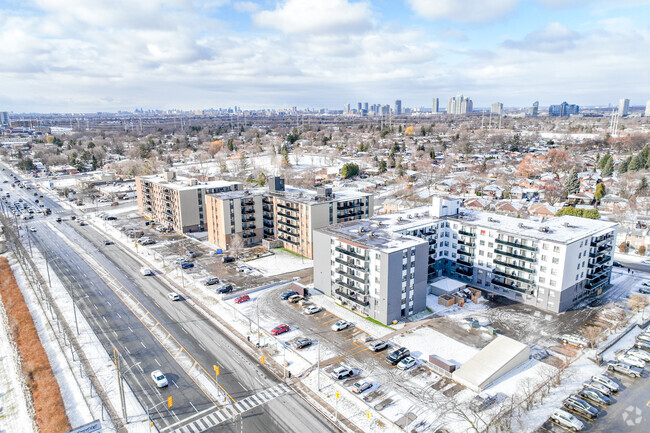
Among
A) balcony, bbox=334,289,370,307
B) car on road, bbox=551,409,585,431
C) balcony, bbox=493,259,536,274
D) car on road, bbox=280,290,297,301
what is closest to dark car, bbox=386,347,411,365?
balcony, bbox=334,289,370,307

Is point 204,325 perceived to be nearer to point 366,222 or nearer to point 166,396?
point 166,396

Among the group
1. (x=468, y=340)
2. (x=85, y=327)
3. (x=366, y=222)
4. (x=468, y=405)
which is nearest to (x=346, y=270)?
(x=366, y=222)

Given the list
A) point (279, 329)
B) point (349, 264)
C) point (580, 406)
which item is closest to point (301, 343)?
point (279, 329)

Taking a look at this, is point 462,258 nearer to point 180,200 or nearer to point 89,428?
point 89,428

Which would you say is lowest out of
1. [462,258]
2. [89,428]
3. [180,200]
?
[89,428]

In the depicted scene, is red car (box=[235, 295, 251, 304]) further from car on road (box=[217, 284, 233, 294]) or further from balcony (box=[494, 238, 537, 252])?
balcony (box=[494, 238, 537, 252])

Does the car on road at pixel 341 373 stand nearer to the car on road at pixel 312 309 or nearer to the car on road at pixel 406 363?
the car on road at pixel 406 363
